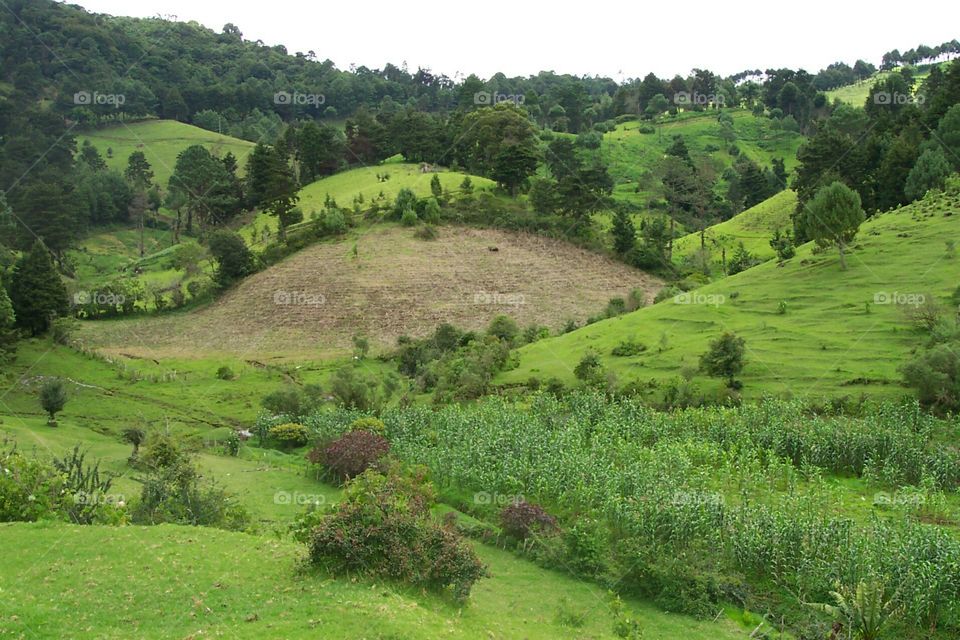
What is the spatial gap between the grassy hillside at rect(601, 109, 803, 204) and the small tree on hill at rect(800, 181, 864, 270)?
42.2 m

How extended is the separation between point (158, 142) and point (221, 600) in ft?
344

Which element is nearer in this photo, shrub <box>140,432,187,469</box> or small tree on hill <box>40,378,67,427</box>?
shrub <box>140,432,187,469</box>

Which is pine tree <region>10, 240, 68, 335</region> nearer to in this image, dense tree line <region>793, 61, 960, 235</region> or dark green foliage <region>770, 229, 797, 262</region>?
dark green foliage <region>770, 229, 797, 262</region>

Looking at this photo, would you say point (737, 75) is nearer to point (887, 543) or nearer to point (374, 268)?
point (374, 268)

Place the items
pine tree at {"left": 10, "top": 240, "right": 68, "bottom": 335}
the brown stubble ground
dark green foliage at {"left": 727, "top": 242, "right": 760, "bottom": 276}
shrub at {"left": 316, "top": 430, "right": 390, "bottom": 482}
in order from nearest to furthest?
1. shrub at {"left": 316, "top": 430, "right": 390, "bottom": 482}
2. pine tree at {"left": 10, "top": 240, "right": 68, "bottom": 335}
3. the brown stubble ground
4. dark green foliage at {"left": 727, "top": 242, "right": 760, "bottom": 276}

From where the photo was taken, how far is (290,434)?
104 ft

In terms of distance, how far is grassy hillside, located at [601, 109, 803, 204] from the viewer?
89812 mm

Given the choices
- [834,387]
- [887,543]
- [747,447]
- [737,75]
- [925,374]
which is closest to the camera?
[887,543]

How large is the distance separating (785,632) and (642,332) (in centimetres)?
2556

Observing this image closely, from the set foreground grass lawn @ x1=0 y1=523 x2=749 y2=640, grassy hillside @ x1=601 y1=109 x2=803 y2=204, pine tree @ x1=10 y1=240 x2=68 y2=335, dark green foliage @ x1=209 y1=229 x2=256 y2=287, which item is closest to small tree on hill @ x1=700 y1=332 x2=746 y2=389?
foreground grass lawn @ x1=0 y1=523 x2=749 y2=640

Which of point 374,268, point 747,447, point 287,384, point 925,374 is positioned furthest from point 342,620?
point 374,268

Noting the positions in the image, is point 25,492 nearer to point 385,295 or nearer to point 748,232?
point 385,295

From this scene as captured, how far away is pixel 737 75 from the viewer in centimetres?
17800

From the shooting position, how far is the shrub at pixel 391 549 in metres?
13.2
